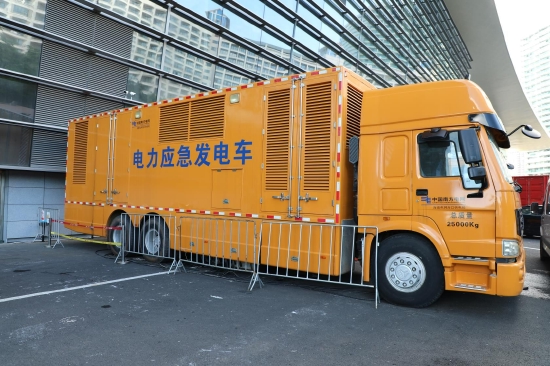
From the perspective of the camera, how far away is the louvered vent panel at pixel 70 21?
34.8 feet

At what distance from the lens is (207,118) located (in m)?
7.85

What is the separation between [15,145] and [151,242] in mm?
5618

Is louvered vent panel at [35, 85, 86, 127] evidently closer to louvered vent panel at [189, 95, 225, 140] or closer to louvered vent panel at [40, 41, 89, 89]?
louvered vent panel at [40, 41, 89, 89]

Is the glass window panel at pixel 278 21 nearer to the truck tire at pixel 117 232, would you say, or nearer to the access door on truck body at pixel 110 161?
the access door on truck body at pixel 110 161

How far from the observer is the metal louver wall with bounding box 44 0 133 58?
1068 centimetres

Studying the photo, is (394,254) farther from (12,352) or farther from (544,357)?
(12,352)

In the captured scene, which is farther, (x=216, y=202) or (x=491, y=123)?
(x=216, y=202)

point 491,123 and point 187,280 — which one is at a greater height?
point 491,123

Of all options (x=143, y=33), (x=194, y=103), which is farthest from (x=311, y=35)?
(x=194, y=103)

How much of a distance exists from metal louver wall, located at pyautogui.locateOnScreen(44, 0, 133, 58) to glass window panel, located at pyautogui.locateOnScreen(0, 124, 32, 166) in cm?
297

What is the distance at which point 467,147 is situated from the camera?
507 centimetres

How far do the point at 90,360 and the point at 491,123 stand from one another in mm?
5621

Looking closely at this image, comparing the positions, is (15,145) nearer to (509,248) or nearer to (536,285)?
(509,248)

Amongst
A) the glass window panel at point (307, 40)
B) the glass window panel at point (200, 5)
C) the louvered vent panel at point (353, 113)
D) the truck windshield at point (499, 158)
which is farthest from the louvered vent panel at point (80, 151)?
the truck windshield at point (499, 158)
